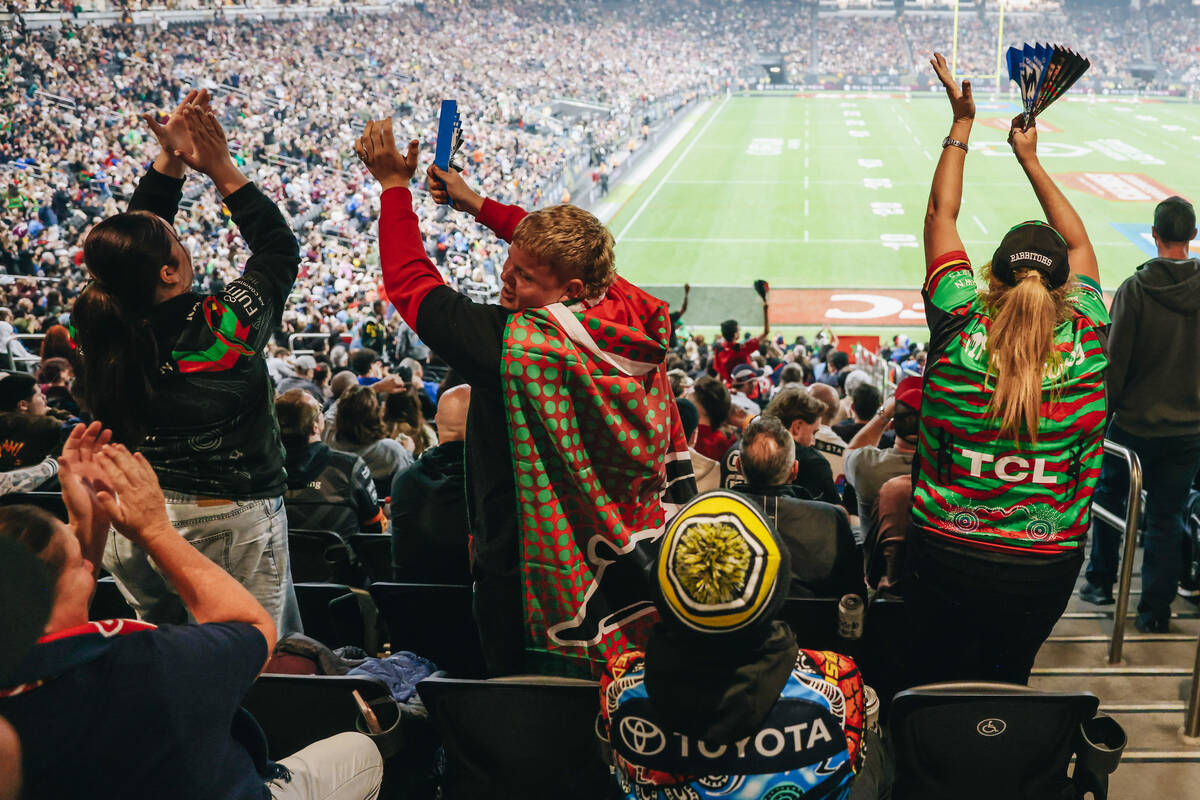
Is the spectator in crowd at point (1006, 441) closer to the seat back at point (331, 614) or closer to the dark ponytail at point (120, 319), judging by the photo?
the seat back at point (331, 614)

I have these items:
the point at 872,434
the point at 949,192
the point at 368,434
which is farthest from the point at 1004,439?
the point at 368,434

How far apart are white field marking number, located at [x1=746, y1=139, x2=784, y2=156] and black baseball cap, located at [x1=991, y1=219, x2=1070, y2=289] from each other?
3796cm

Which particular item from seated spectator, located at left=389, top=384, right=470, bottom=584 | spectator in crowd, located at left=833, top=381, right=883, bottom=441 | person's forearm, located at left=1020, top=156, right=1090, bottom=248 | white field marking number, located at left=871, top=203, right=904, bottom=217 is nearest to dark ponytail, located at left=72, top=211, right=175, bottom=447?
seated spectator, located at left=389, top=384, right=470, bottom=584

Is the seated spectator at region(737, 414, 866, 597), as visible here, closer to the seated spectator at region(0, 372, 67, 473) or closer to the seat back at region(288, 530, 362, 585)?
the seat back at region(288, 530, 362, 585)

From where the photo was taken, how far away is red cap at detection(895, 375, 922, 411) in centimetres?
430

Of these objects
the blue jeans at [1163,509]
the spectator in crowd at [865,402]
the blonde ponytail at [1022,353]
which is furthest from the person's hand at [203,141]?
the spectator in crowd at [865,402]

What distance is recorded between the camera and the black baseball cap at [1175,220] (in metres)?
3.79

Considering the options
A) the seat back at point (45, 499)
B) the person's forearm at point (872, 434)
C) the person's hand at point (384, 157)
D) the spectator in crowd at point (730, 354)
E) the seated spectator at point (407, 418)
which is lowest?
the spectator in crowd at point (730, 354)

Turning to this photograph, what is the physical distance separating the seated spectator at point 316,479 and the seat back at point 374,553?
6.6 inches

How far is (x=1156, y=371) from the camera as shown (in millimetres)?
3912

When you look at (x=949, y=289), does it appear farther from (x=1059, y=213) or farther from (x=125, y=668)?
(x=125, y=668)

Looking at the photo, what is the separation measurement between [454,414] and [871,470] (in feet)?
6.23

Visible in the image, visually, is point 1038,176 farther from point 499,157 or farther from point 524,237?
point 499,157

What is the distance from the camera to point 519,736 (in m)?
2.43
